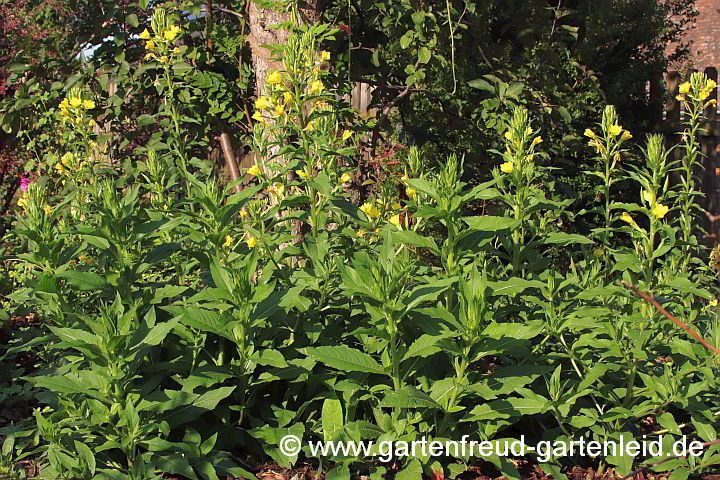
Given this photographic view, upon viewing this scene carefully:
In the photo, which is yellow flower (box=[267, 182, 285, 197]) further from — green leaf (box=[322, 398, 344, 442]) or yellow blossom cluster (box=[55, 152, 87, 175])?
yellow blossom cluster (box=[55, 152, 87, 175])

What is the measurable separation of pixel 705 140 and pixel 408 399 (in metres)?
6.08

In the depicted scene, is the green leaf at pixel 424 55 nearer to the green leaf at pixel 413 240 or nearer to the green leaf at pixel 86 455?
the green leaf at pixel 413 240

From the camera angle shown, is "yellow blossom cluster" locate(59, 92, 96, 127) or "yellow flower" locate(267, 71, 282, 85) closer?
"yellow flower" locate(267, 71, 282, 85)

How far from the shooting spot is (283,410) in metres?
2.65

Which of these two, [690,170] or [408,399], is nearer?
[408,399]

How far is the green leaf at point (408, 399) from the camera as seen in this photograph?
2.30 meters

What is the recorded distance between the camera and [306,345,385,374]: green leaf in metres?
2.40

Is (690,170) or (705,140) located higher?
(690,170)

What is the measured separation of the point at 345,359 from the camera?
2432mm

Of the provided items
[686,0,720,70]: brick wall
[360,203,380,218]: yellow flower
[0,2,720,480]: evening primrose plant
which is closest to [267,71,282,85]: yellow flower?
[0,2,720,480]: evening primrose plant

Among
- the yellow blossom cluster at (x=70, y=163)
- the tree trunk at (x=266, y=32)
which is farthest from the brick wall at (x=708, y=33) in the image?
the yellow blossom cluster at (x=70, y=163)

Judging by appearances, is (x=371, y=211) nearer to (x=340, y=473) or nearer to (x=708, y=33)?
(x=340, y=473)

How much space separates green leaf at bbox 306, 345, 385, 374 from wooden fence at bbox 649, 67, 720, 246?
5.50 metres

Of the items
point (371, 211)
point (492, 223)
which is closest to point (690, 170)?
point (492, 223)
